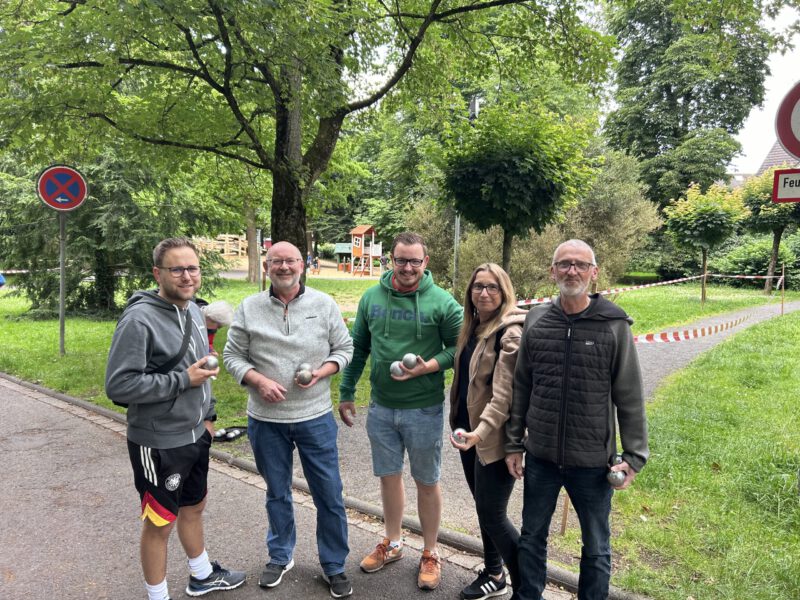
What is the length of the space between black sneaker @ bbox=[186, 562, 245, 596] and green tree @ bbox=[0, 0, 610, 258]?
509 cm

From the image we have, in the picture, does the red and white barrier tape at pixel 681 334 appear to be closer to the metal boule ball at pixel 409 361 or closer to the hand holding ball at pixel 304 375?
the metal boule ball at pixel 409 361

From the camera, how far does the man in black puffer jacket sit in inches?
97.8

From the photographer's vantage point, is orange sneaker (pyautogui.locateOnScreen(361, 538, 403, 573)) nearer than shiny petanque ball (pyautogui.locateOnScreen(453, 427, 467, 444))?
No

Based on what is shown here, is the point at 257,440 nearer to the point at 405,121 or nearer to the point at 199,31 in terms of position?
the point at 199,31

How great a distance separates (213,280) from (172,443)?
12.6m

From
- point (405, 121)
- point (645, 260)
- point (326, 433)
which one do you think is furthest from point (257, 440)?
point (645, 260)

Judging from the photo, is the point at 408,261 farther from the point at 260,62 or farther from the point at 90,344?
the point at 90,344

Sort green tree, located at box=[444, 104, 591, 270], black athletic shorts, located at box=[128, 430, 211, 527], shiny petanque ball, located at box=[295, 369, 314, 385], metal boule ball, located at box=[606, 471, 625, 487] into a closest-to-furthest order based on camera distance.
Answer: metal boule ball, located at box=[606, 471, 625, 487]
black athletic shorts, located at box=[128, 430, 211, 527]
shiny petanque ball, located at box=[295, 369, 314, 385]
green tree, located at box=[444, 104, 591, 270]

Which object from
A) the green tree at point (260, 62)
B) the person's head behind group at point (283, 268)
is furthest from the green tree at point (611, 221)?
the person's head behind group at point (283, 268)

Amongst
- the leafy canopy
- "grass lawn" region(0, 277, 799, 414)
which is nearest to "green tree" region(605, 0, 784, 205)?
the leafy canopy

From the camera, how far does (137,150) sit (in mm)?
9172

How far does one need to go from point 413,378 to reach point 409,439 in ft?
1.23

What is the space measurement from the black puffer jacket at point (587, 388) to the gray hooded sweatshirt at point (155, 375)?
5.65 ft

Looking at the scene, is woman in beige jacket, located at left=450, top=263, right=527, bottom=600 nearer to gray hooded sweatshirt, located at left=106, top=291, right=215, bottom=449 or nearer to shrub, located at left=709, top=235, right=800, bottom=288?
gray hooded sweatshirt, located at left=106, top=291, right=215, bottom=449
